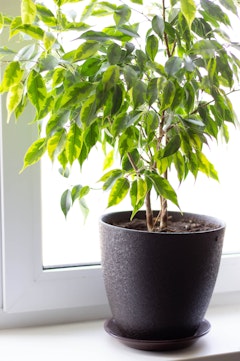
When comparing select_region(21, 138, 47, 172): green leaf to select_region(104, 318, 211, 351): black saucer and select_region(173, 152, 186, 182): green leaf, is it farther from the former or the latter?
select_region(104, 318, 211, 351): black saucer

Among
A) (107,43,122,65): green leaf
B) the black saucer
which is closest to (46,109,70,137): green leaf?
(107,43,122,65): green leaf

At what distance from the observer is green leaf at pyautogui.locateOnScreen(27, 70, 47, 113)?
0.78 metres

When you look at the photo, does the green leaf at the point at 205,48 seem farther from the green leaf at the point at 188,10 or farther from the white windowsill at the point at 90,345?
the white windowsill at the point at 90,345

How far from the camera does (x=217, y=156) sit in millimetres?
1226

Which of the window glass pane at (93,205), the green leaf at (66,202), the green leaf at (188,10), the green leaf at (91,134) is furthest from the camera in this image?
the window glass pane at (93,205)

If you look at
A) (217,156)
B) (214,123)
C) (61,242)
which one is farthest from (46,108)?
(217,156)

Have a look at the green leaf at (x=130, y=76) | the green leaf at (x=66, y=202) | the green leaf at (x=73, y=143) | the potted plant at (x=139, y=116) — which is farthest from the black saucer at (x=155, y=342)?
the green leaf at (x=130, y=76)

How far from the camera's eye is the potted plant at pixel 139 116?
2.51 ft

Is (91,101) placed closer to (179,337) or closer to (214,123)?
(214,123)

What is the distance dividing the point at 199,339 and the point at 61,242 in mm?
333

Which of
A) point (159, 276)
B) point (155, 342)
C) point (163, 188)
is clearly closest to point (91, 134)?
point (163, 188)

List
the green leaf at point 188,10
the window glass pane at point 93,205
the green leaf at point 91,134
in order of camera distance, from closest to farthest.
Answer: the green leaf at point 188,10, the green leaf at point 91,134, the window glass pane at point 93,205

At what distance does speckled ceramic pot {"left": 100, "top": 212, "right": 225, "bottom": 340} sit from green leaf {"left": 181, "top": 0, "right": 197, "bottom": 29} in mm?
325

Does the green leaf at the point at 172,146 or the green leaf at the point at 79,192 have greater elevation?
the green leaf at the point at 172,146
